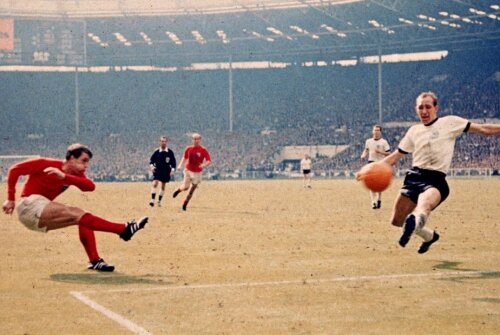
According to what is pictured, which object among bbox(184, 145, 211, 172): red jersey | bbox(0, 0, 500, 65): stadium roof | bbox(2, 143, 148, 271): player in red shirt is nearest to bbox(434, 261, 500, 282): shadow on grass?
bbox(2, 143, 148, 271): player in red shirt

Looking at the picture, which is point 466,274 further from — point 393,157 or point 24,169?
point 24,169

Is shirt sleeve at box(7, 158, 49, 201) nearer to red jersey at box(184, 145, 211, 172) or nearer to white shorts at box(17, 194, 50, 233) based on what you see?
white shorts at box(17, 194, 50, 233)

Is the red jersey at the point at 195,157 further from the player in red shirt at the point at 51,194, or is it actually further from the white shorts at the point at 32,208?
the white shorts at the point at 32,208

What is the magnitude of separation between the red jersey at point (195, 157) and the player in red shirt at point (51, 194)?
12809 millimetres

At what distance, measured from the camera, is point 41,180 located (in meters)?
9.76

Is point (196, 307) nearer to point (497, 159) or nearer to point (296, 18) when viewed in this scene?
point (497, 159)

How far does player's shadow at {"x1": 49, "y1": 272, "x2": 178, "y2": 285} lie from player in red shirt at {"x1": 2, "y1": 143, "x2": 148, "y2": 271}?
0.53m

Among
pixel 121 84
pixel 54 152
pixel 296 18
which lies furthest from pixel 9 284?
pixel 121 84

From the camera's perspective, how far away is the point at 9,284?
9.00 meters

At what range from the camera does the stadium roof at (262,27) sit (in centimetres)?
6116

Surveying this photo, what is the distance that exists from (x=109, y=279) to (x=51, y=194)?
57.5 inches

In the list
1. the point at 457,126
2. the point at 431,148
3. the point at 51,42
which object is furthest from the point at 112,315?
the point at 51,42

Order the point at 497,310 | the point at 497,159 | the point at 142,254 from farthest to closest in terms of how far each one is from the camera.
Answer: the point at 497,159 → the point at 142,254 → the point at 497,310

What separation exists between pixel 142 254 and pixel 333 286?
4335 millimetres
